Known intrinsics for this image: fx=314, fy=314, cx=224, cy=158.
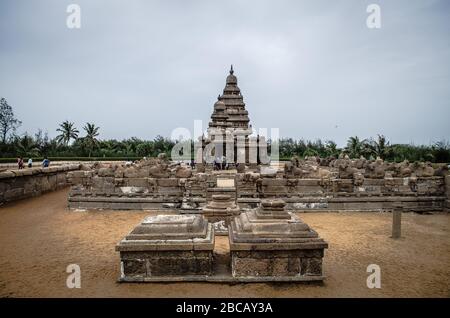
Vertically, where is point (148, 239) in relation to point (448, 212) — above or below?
above

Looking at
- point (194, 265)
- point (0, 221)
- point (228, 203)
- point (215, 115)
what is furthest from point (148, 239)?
point (215, 115)

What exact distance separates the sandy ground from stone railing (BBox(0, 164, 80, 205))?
1.64 m

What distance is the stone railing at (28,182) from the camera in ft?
38.2

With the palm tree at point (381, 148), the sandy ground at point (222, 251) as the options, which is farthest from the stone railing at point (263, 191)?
the palm tree at point (381, 148)

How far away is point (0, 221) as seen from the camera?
8.95 metres

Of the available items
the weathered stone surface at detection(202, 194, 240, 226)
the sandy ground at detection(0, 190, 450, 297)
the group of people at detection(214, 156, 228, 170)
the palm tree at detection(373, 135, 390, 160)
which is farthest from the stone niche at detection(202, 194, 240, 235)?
the palm tree at detection(373, 135, 390, 160)

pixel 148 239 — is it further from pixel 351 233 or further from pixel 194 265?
pixel 351 233

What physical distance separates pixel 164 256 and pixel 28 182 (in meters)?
11.3

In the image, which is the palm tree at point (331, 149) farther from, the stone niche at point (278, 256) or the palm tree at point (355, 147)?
the stone niche at point (278, 256)

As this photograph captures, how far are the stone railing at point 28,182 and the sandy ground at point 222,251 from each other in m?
1.64

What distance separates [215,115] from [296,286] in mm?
18993

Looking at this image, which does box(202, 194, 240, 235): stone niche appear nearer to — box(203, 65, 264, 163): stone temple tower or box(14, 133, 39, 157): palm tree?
box(203, 65, 264, 163): stone temple tower

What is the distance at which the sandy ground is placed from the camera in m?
4.42
